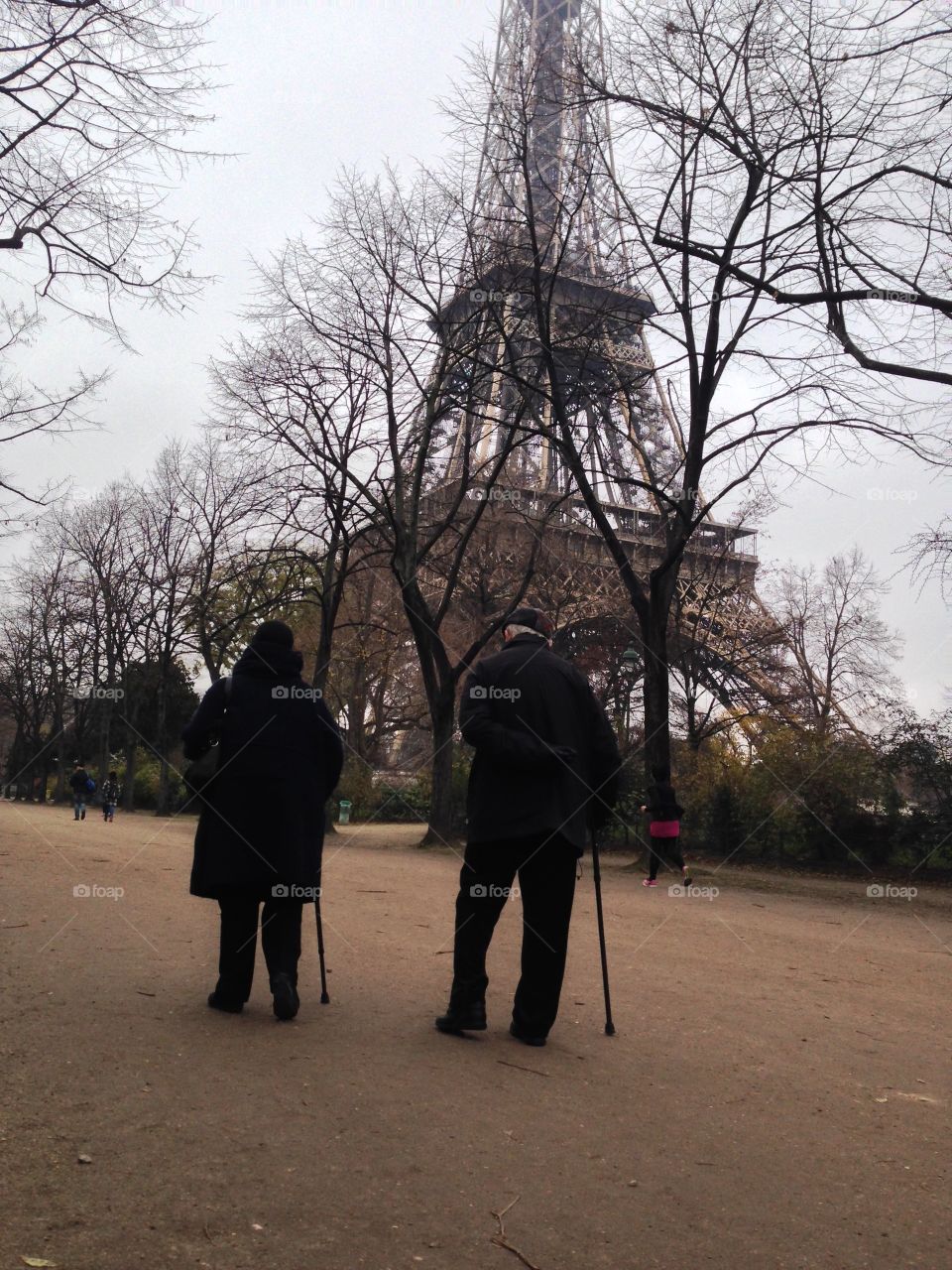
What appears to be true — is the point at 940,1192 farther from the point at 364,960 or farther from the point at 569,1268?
the point at 364,960

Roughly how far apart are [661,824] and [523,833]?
12635 millimetres

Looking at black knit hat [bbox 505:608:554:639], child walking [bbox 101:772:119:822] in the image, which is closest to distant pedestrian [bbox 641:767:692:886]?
black knit hat [bbox 505:608:554:639]

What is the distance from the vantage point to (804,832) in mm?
22156

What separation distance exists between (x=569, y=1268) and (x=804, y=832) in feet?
65.4

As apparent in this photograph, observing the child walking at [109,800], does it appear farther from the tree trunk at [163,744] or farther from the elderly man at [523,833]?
the elderly man at [523,833]

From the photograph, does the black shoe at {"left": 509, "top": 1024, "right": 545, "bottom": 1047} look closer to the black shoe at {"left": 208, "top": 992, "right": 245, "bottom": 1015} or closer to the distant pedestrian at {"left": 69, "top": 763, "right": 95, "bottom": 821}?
the black shoe at {"left": 208, "top": 992, "right": 245, "bottom": 1015}

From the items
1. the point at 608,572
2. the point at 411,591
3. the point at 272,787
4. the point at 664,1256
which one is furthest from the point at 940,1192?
the point at 608,572

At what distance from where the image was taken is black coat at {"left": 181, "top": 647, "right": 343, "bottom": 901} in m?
5.70

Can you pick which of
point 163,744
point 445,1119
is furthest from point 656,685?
point 163,744

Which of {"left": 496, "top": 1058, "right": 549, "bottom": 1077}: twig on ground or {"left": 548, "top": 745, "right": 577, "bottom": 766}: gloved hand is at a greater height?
{"left": 548, "top": 745, "right": 577, "bottom": 766}: gloved hand

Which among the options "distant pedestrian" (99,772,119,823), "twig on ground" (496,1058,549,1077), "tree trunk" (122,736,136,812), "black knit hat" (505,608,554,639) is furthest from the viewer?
"tree trunk" (122,736,136,812)

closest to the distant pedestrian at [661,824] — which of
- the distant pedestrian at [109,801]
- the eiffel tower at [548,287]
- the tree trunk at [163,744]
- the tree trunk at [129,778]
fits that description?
the eiffel tower at [548,287]

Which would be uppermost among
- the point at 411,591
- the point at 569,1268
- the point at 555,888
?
the point at 411,591

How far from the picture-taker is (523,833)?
5.52 meters
